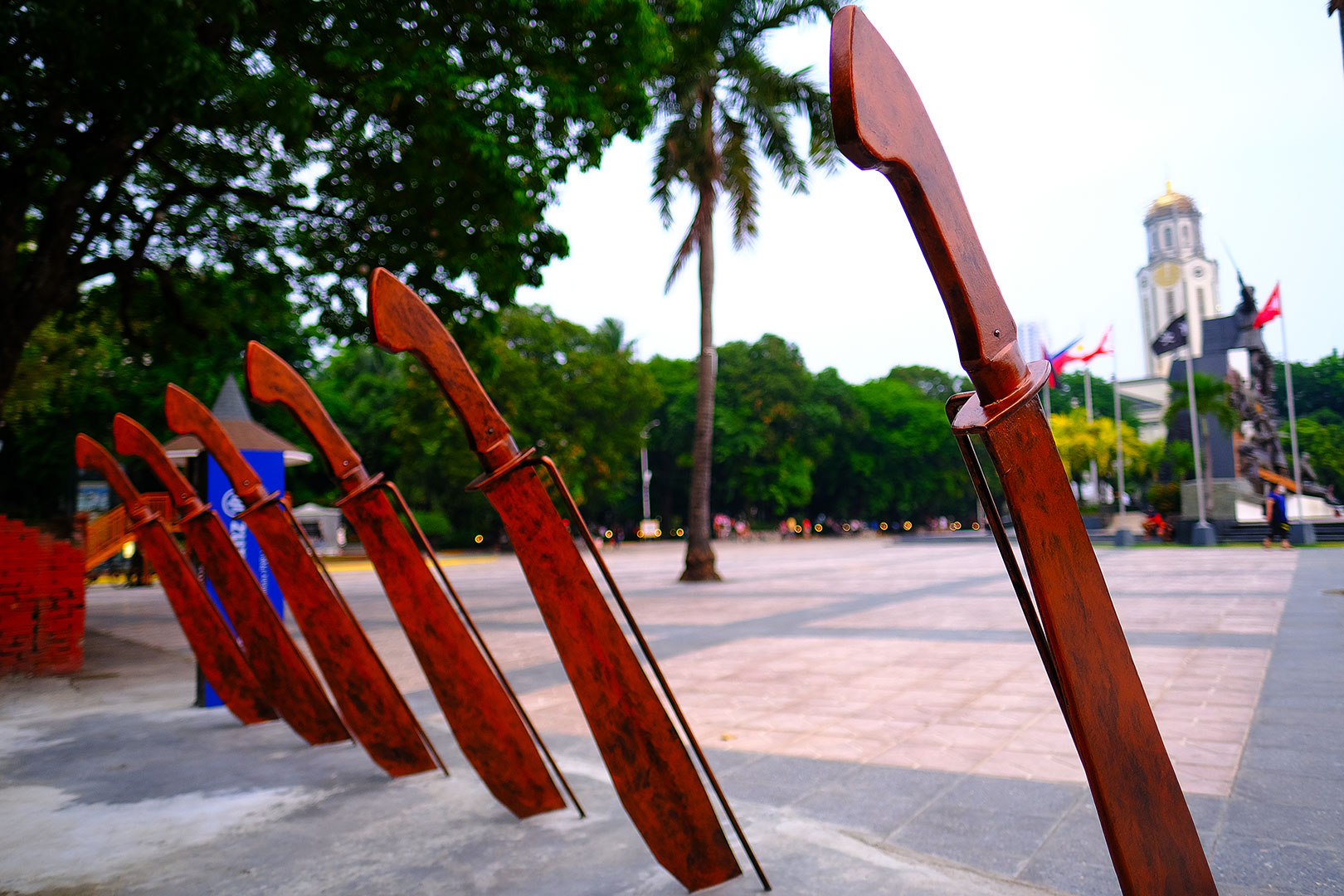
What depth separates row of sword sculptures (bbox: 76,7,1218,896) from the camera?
1504 mm

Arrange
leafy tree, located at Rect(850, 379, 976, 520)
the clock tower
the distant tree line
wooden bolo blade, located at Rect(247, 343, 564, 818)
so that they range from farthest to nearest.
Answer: the clock tower → leafy tree, located at Rect(850, 379, 976, 520) → the distant tree line → wooden bolo blade, located at Rect(247, 343, 564, 818)

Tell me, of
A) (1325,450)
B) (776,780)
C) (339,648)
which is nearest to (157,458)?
(339,648)

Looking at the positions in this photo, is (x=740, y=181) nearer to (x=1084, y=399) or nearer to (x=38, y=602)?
(x=38, y=602)

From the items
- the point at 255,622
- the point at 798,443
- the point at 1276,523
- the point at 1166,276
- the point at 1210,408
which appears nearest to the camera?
the point at 255,622

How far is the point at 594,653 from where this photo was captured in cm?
292

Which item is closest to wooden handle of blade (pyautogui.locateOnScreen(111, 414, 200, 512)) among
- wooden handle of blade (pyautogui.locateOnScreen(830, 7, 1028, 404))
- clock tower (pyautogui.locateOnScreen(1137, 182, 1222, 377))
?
wooden handle of blade (pyautogui.locateOnScreen(830, 7, 1028, 404))

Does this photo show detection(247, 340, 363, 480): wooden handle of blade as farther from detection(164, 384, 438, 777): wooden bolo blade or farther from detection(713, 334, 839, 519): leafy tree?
detection(713, 334, 839, 519): leafy tree

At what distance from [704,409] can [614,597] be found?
1536cm

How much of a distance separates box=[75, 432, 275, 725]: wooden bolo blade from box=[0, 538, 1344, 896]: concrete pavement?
0.20 meters

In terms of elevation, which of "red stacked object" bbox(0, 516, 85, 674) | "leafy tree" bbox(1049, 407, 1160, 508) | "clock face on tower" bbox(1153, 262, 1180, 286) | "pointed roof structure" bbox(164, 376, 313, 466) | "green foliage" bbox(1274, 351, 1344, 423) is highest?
"clock face on tower" bbox(1153, 262, 1180, 286)

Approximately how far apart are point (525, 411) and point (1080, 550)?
3517cm

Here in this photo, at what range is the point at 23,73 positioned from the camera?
8023mm

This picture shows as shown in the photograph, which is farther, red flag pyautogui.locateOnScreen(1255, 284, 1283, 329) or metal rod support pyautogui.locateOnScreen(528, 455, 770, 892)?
red flag pyautogui.locateOnScreen(1255, 284, 1283, 329)

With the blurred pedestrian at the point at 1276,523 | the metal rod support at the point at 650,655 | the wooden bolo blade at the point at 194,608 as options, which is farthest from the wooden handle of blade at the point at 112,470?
the blurred pedestrian at the point at 1276,523
